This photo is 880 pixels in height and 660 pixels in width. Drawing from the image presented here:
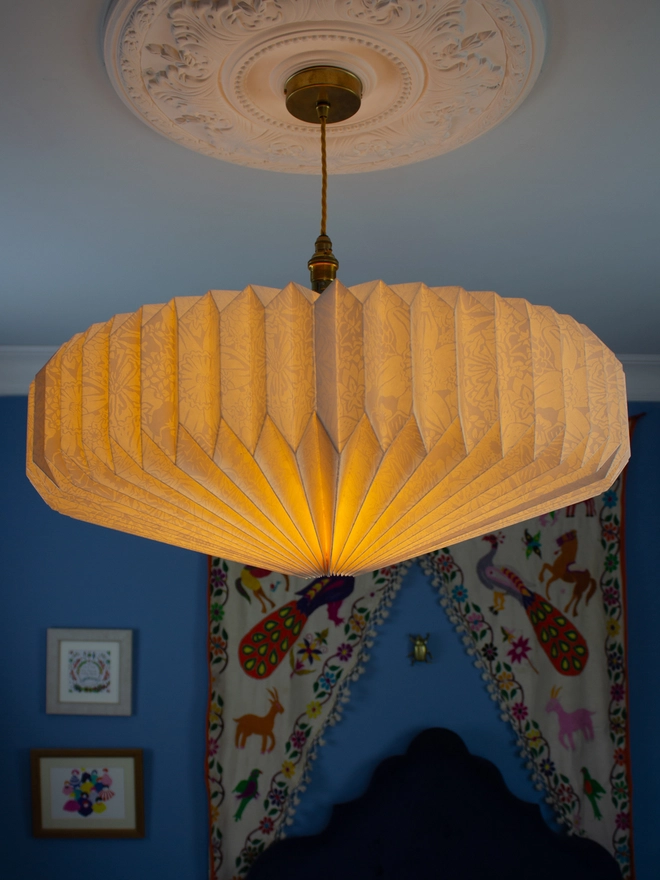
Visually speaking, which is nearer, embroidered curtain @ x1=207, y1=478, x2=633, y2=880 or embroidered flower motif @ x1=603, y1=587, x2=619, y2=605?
embroidered curtain @ x1=207, y1=478, x2=633, y2=880

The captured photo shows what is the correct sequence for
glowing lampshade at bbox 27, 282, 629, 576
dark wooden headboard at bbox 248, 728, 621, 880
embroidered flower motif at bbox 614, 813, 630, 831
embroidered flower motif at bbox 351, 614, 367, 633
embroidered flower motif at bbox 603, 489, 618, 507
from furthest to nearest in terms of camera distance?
embroidered flower motif at bbox 603, 489, 618, 507 < embroidered flower motif at bbox 351, 614, 367, 633 < embroidered flower motif at bbox 614, 813, 630, 831 < dark wooden headboard at bbox 248, 728, 621, 880 < glowing lampshade at bbox 27, 282, 629, 576

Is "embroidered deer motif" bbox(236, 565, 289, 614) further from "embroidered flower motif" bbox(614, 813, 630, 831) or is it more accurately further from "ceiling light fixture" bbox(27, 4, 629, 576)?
"ceiling light fixture" bbox(27, 4, 629, 576)

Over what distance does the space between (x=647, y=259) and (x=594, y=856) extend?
94.6 inches

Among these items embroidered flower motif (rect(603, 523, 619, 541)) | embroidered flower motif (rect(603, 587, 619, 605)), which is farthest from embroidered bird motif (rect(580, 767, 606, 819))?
embroidered flower motif (rect(603, 523, 619, 541))

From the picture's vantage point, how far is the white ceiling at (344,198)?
1.19m

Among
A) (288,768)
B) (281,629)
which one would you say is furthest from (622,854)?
(281,629)

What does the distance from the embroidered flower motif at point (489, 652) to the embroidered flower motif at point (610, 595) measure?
0.55 metres

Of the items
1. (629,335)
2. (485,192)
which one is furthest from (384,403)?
(629,335)

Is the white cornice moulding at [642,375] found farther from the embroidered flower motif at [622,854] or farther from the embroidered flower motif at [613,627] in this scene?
the embroidered flower motif at [622,854]

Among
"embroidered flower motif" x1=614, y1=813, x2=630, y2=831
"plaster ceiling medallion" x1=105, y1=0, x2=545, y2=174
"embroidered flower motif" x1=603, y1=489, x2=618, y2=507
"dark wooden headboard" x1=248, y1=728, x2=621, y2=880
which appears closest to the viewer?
"plaster ceiling medallion" x1=105, y1=0, x2=545, y2=174

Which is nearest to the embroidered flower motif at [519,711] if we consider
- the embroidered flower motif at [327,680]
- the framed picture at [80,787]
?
the embroidered flower motif at [327,680]

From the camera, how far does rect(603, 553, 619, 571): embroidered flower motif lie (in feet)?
10.6

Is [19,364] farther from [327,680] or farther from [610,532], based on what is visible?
[610,532]

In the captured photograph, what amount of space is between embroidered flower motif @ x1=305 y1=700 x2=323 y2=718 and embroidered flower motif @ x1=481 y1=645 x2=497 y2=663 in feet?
2.47
